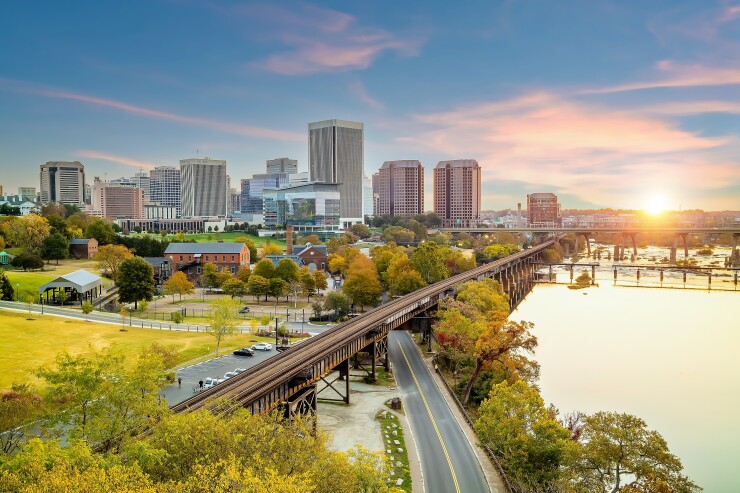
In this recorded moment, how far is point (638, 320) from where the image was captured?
73.5 m

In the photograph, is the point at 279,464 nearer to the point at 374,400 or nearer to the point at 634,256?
the point at 374,400

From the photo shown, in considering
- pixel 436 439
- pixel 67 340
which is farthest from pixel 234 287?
pixel 436 439

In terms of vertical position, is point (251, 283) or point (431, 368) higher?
point (251, 283)

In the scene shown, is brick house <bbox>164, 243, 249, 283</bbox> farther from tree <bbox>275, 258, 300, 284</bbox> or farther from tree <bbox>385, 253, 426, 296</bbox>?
tree <bbox>385, 253, 426, 296</bbox>

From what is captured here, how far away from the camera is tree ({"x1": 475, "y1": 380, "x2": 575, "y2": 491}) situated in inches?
1011

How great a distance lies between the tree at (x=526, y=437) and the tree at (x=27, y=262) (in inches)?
3102

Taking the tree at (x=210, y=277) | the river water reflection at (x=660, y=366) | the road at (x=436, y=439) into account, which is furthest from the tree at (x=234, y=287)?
the river water reflection at (x=660, y=366)

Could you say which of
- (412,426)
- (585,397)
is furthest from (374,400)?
(585,397)

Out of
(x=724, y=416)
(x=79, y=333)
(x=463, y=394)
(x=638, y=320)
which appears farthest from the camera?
(x=638, y=320)

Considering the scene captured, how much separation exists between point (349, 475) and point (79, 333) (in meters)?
41.2

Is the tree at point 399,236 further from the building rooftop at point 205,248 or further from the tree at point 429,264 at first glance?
the tree at point 429,264

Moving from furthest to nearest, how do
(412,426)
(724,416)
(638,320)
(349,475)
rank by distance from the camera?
(638,320)
(724,416)
(412,426)
(349,475)

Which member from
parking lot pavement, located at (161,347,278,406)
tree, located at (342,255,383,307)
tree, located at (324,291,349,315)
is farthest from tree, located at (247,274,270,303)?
parking lot pavement, located at (161,347,278,406)

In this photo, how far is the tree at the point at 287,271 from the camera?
8188cm
